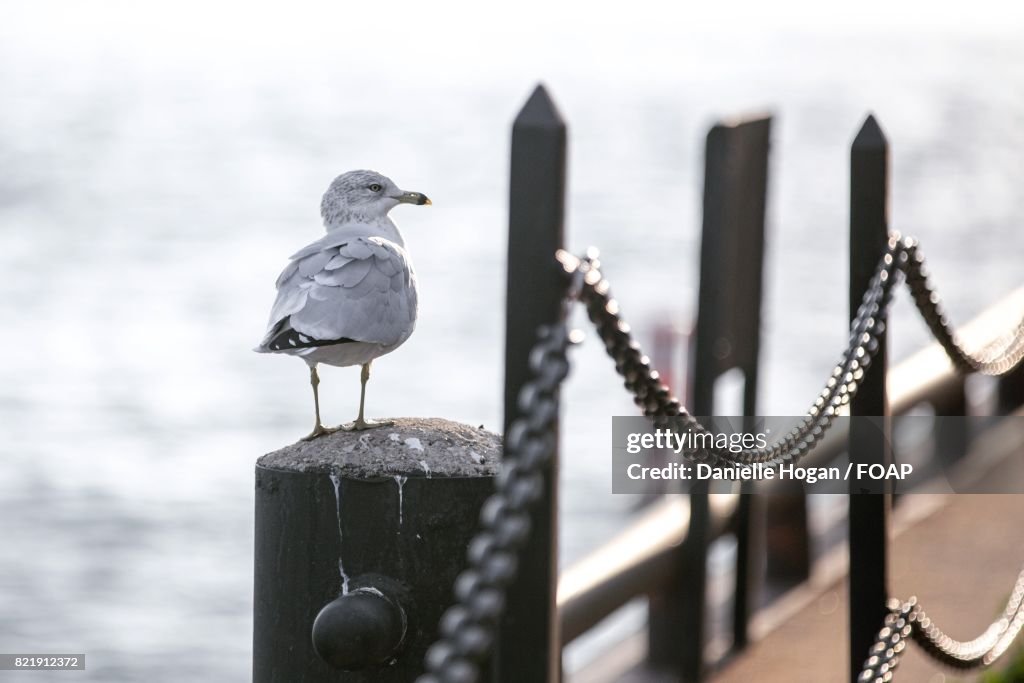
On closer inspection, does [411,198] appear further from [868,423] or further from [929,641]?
[929,641]

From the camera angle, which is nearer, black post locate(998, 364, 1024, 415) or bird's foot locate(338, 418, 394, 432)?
bird's foot locate(338, 418, 394, 432)

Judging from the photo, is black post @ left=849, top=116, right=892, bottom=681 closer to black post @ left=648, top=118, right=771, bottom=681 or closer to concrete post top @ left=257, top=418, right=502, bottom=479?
concrete post top @ left=257, top=418, right=502, bottom=479

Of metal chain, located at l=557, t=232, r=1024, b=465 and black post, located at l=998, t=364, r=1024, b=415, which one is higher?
metal chain, located at l=557, t=232, r=1024, b=465

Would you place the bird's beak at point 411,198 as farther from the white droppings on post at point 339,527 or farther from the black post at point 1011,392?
the black post at point 1011,392

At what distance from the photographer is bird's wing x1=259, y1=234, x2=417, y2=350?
345 centimetres

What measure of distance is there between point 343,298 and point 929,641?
5.71 ft

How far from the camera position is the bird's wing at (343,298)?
3453mm

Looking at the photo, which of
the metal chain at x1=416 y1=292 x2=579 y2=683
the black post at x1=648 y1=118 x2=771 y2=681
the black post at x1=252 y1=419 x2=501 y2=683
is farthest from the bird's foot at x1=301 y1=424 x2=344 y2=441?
the black post at x1=648 y1=118 x2=771 y2=681

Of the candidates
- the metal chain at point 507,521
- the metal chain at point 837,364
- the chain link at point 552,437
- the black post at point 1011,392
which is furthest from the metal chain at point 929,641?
the black post at point 1011,392

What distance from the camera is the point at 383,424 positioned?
3283 mm

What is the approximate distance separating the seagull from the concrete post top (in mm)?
129

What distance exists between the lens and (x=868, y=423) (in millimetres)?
4035

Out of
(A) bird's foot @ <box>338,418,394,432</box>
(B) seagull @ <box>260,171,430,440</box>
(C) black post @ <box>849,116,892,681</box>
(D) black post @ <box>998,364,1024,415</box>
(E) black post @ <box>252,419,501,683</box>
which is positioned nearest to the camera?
(E) black post @ <box>252,419,501,683</box>

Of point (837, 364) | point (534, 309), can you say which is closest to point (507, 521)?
point (534, 309)
